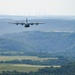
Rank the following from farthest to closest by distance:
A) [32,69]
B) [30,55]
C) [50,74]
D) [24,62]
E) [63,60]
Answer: [30,55] → [63,60] → [24,62] → [32,69] → [50,74]

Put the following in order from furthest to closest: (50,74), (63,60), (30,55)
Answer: (30,55) < (63,60) < (50,74)

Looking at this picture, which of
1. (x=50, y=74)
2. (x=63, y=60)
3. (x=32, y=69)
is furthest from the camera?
(x=63, y=60)

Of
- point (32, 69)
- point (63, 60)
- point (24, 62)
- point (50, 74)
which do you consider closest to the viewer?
point (50, 74)

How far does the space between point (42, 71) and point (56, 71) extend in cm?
353

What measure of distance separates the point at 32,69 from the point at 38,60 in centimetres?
3167

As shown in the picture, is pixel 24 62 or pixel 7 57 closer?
pixel 24 62

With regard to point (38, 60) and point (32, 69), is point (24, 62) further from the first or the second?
point (32, 69)


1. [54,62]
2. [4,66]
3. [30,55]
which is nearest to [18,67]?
[4,66]

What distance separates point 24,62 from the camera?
153500 millimetres

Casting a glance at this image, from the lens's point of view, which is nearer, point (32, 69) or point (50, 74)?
point (50, 74)

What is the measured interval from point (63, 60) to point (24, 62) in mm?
16222

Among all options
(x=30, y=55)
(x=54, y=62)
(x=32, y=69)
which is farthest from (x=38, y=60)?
(x=32, y=69)

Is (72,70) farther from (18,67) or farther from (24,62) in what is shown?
(24,62)

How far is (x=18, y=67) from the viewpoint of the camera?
136m
